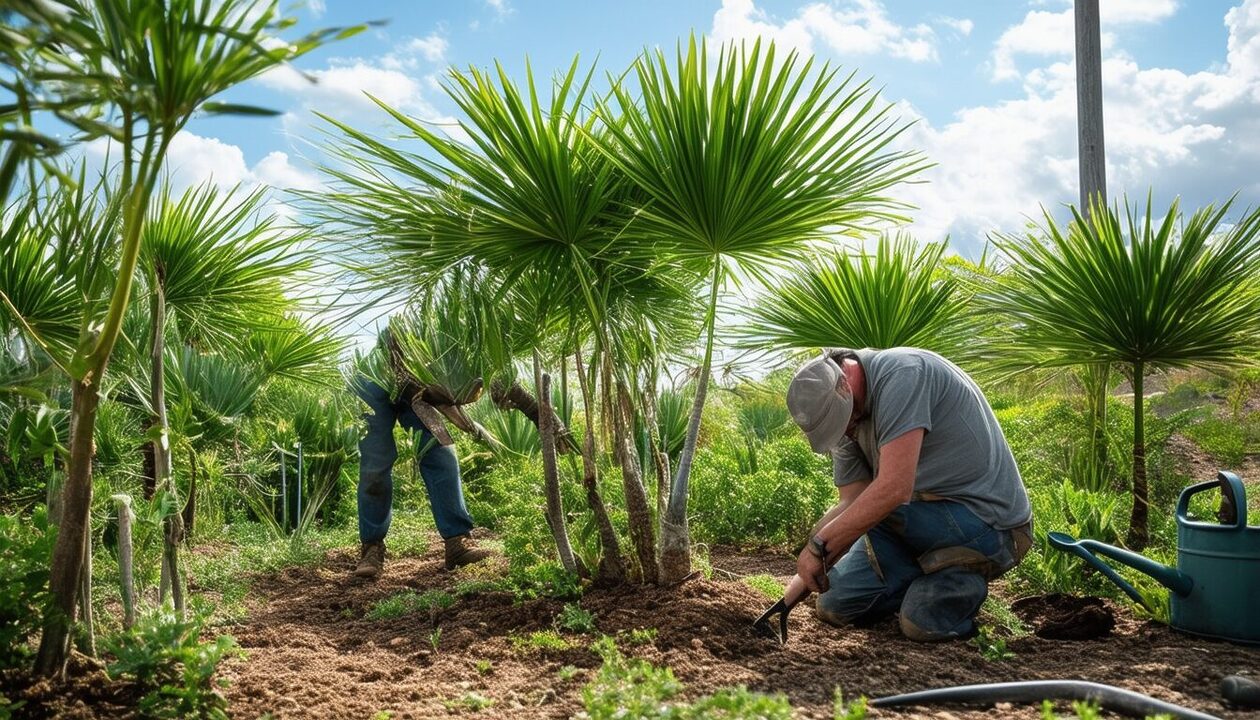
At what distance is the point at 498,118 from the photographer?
10.9 ft


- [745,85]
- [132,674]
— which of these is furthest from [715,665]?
[745,85]

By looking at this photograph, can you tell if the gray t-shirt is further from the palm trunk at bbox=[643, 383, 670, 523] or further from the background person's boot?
the background person's boot

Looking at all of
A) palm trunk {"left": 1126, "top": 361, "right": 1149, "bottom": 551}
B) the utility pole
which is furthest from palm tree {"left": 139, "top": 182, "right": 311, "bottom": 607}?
the utility pole

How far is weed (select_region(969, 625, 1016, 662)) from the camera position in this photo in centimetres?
298

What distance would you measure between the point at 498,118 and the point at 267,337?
373 cm

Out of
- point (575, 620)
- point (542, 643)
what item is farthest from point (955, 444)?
point (542, 643)

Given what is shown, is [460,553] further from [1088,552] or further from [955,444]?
[1088,552]

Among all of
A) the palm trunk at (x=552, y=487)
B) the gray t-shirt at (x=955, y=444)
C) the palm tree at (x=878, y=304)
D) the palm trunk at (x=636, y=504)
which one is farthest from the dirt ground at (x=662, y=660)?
the palm tree at (x=878, y=304)

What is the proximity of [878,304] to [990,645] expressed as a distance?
Result: 7.80ft

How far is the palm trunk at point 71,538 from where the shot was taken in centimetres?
221

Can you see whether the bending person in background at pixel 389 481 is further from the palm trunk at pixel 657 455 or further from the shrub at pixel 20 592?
the shrub at pixel 20 592

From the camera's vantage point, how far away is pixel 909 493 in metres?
3.04

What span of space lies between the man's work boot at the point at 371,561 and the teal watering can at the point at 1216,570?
3165 mm

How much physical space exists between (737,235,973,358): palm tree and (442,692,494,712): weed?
3.03 metres
